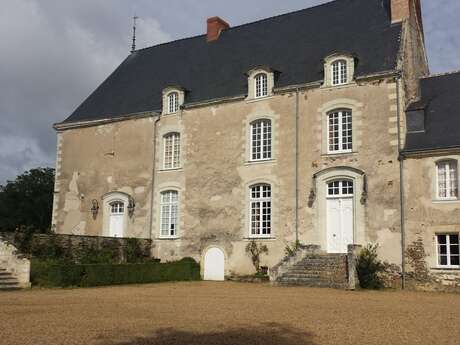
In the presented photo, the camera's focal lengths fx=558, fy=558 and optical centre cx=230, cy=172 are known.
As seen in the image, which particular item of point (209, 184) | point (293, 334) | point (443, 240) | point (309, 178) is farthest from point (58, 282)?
point (443, 240)

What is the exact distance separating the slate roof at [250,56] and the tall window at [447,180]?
336 cm

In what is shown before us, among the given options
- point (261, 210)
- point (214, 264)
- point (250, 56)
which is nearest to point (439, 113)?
point (261, 210)

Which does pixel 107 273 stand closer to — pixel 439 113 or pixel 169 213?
pixel 169 213

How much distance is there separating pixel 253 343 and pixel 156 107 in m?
16.2

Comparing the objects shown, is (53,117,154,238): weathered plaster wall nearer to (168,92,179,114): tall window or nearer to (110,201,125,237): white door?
(110,201,125,237): white door

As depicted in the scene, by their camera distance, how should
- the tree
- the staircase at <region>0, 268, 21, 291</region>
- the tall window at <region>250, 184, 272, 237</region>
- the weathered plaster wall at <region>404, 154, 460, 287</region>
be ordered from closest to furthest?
1. the staircase at <region>0, 268, 21, 291</region>
2. the weathered plaster wall at <region>404, 154, 460, 287</region>
3. the tall window at <region>250, 184, 272, 237</region>
4. the tree

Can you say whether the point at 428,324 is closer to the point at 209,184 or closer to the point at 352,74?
the point at 352,74

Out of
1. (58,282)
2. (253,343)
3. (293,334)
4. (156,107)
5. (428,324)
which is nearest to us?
(253,343)

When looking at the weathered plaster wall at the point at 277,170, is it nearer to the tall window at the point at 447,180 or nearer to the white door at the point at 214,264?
the white door at the point at 214,264

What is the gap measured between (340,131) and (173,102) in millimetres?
6998

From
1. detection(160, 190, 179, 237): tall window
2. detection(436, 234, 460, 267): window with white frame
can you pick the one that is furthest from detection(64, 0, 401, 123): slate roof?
detection(436, 234, 460, 267): window with white frame

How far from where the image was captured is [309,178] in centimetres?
1770

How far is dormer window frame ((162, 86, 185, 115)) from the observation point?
69.4ft

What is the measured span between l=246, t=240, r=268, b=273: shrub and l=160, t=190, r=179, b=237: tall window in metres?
3.44
